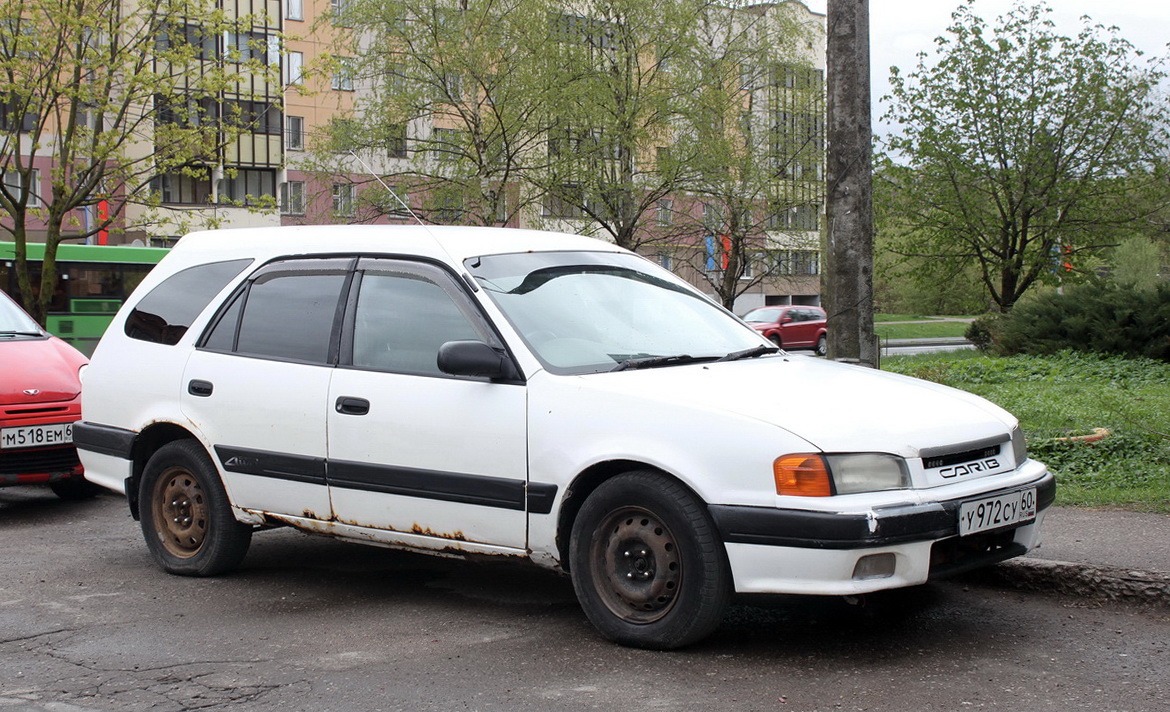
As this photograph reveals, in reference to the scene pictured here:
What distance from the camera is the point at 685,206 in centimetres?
3388

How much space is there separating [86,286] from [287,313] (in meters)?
→ 25.0

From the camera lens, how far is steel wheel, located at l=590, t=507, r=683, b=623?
497cm

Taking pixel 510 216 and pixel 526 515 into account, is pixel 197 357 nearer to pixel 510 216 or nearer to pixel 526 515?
pixel 526 515

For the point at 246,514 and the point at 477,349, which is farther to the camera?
the point at 246,514

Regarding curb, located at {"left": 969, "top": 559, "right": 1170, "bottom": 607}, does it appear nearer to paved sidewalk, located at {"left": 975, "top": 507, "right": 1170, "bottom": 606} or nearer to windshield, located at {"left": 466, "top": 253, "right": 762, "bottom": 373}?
Answer: paved sidewalk, located at {"left": 975, "top": 507, "right": 1170, "bottom": 606}

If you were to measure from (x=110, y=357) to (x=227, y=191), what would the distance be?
49771mm

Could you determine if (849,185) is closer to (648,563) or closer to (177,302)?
(648,563)

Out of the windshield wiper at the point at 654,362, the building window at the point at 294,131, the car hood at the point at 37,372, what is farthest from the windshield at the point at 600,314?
the building window at the point at 294,131

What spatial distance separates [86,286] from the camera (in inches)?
1154

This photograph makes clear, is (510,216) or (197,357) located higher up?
(510,216)

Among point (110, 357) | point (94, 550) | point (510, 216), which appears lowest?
point (94, 550)

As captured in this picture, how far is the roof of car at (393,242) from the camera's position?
604 cm

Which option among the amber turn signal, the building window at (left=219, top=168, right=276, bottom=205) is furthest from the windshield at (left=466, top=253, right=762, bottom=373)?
the building window at (left=219, top=168, right=276, bottom=205)

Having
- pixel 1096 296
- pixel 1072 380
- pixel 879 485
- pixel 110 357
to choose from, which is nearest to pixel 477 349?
pixel 879 485
